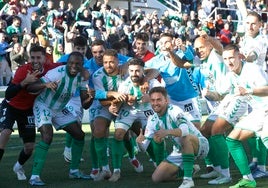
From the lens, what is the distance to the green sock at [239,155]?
26.5 feet

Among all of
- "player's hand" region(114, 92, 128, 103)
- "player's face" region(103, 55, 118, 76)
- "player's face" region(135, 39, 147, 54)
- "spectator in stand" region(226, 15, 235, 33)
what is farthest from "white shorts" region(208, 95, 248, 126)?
"spectator in stand" region(226, 15, 235, 33)

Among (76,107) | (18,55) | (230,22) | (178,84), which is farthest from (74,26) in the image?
(178,84)

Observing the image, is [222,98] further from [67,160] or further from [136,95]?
[67,160]

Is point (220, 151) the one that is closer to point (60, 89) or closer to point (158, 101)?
point (158, 101)

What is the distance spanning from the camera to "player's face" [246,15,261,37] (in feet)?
30.9

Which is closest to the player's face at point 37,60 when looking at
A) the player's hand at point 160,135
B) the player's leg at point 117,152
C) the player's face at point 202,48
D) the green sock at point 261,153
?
the player's leg at point 117,152

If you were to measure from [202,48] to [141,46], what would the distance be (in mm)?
1007

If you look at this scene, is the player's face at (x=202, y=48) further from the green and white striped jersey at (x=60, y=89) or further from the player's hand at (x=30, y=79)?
the player's hand at (x=30, y=79)

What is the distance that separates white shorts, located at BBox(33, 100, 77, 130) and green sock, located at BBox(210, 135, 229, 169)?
73.4 inches

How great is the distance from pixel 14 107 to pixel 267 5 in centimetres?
2884

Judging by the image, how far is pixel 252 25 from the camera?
952 centimetres

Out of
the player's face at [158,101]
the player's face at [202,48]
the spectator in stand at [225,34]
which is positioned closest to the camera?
the player's face at [158,101]

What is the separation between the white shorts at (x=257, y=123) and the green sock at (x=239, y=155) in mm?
207

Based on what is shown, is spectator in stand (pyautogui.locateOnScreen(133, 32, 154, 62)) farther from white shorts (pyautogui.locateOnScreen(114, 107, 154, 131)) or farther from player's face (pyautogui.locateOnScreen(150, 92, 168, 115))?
player's face (pyautogui.locateOnScreen(150, 92, 168, 115))
